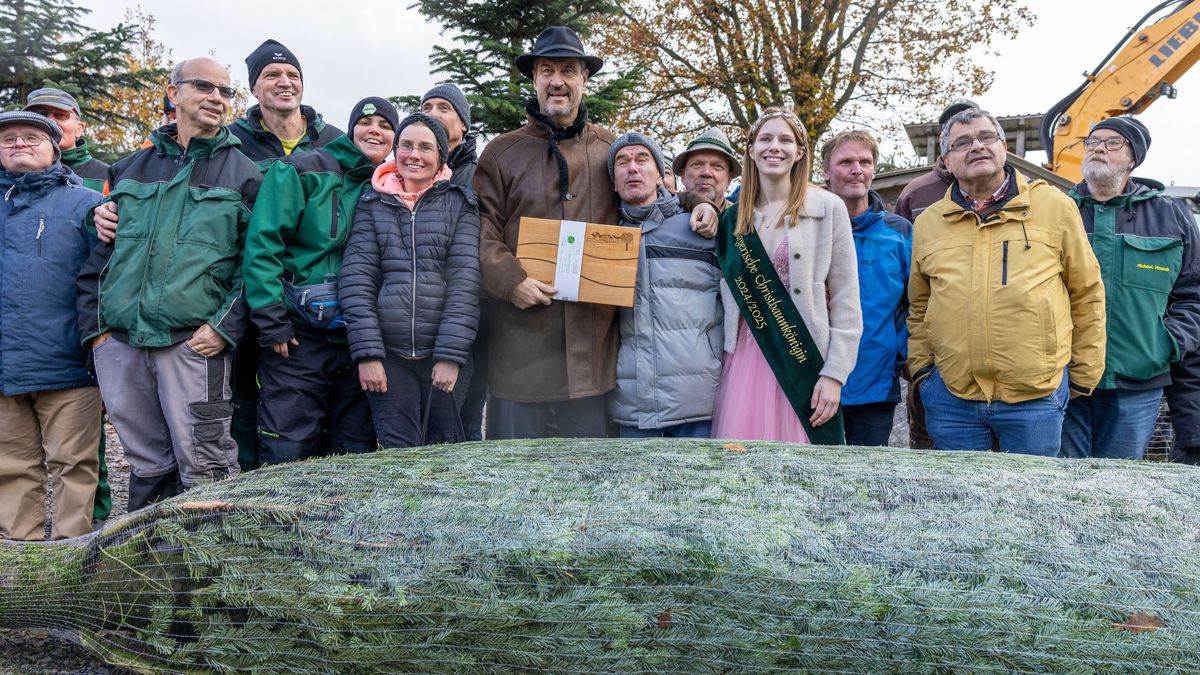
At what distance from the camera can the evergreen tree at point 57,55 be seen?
10578 mm

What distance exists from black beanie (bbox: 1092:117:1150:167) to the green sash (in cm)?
193

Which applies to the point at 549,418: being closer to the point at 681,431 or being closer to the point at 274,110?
the point at 681,431

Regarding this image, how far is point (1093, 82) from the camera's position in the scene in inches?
344

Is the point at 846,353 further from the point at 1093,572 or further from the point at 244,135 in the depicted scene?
the point at 244,135

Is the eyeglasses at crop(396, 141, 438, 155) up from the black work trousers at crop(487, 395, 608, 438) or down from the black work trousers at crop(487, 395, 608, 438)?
up

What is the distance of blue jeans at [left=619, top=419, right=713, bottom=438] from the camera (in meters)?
3.45

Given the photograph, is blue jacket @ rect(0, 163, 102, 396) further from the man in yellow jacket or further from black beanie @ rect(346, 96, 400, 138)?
the man in yellow jacket

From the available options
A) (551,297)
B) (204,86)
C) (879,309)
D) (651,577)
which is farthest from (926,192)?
(204,86)

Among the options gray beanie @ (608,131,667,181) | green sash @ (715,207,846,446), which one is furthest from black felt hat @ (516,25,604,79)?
green sash @ (715,207,846,446)

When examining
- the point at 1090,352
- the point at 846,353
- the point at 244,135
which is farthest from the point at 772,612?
the point at 244,135

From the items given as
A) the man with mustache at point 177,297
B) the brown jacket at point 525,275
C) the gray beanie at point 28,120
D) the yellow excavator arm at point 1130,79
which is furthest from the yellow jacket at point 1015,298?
the yellow excavator arm at point 1130,79

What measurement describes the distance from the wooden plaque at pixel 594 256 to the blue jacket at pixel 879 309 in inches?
40.1

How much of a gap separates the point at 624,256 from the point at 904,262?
53.9 inches

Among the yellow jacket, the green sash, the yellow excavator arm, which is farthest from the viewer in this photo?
the yellow excavator arm
